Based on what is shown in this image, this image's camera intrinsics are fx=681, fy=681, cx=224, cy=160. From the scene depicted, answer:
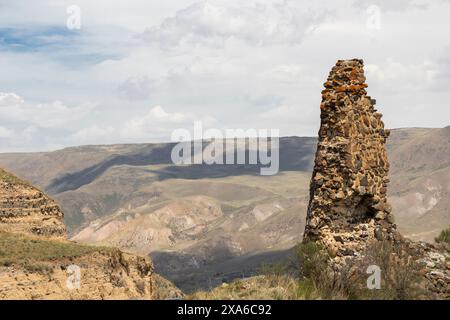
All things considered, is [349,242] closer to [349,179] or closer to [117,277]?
[349,179]

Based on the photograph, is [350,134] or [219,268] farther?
[219,268]

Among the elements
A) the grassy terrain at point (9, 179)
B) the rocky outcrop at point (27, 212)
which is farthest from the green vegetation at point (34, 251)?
the grassy terrain at point (9, 179)

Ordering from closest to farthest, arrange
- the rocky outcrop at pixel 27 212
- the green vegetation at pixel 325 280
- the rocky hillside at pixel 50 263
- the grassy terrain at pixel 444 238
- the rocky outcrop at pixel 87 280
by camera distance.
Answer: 1. the green vegetation at pixel 325 280
2. the grassy terrain at pixel 444 238
3. the rocky outcrop at pixel 87 280
4. the rocky hillside at pixel 50 263
5. the rocky outcrop at pixel 27 212

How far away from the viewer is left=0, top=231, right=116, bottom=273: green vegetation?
38691 millimetres

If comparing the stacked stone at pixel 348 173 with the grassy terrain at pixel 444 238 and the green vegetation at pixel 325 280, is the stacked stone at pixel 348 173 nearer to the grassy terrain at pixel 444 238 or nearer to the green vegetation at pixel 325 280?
the green vegetation at pixel 325 280

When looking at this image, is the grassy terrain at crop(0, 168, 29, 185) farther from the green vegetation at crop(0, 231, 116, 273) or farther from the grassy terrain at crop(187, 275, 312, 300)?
the grassy terrain at crop(187, 275, 312, 300)

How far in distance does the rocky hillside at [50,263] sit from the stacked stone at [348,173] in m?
17.7

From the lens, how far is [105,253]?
43.4 meters

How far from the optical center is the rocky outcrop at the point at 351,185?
15484 millimetres

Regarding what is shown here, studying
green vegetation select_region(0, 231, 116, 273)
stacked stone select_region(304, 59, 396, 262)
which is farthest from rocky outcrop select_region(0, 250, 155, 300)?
stacked stone select_region(304, 59, 396, 262)

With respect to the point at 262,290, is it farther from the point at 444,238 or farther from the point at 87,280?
the point at 87,280
